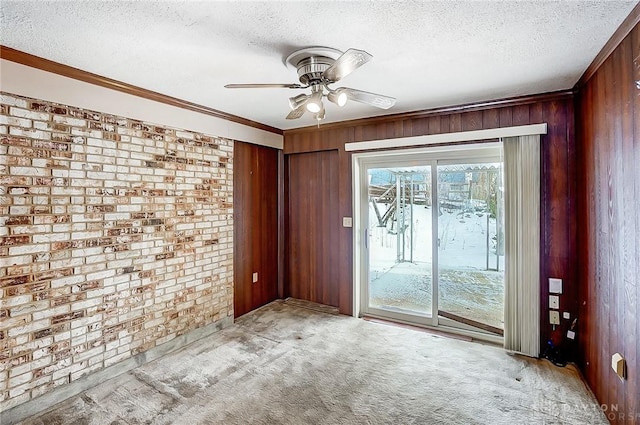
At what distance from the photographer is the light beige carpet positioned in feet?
7.25

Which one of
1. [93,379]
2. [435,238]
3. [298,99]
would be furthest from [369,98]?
[93,379]

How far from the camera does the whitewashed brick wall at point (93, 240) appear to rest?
7.20 ft

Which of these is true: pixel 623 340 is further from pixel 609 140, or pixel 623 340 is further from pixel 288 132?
pixel 288 132

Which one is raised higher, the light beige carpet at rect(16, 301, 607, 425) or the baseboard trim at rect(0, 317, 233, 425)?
the baseboard trim at rect(0, 317, 233, 425)

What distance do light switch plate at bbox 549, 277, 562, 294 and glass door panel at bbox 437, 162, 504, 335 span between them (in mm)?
445

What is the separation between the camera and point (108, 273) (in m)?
2.69

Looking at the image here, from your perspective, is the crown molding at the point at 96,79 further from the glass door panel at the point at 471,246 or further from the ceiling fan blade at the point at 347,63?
the glass door panel at the point at 471,246

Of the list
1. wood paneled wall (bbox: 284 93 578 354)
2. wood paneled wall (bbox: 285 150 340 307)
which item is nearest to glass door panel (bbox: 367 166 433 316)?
wood paneled wall (bbox: 284 93 578 354)

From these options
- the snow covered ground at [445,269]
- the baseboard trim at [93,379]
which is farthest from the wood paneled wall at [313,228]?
the baseboard trim at [93,379]

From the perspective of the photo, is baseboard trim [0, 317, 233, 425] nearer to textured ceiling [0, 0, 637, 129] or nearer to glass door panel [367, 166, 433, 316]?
glass door panel [367, 166, 433, 316]

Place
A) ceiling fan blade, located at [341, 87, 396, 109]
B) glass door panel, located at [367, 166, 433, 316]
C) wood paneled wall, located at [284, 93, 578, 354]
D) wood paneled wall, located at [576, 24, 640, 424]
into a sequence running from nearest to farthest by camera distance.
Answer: wood paneled wall, located at [576, 24, 640, 424] < ceiling fan blade, located at [341, 87, 396, 109] < wood paneled wall, located at [284, 93, 578, 354] < glass door panel, located at [367, 166, 433, 316]

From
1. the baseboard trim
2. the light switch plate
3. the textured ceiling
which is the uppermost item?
the textured ceiling

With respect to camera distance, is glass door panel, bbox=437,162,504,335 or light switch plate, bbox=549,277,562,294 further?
glass door panel, bbox=437,162,504,335

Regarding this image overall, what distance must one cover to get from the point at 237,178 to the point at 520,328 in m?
3.46
